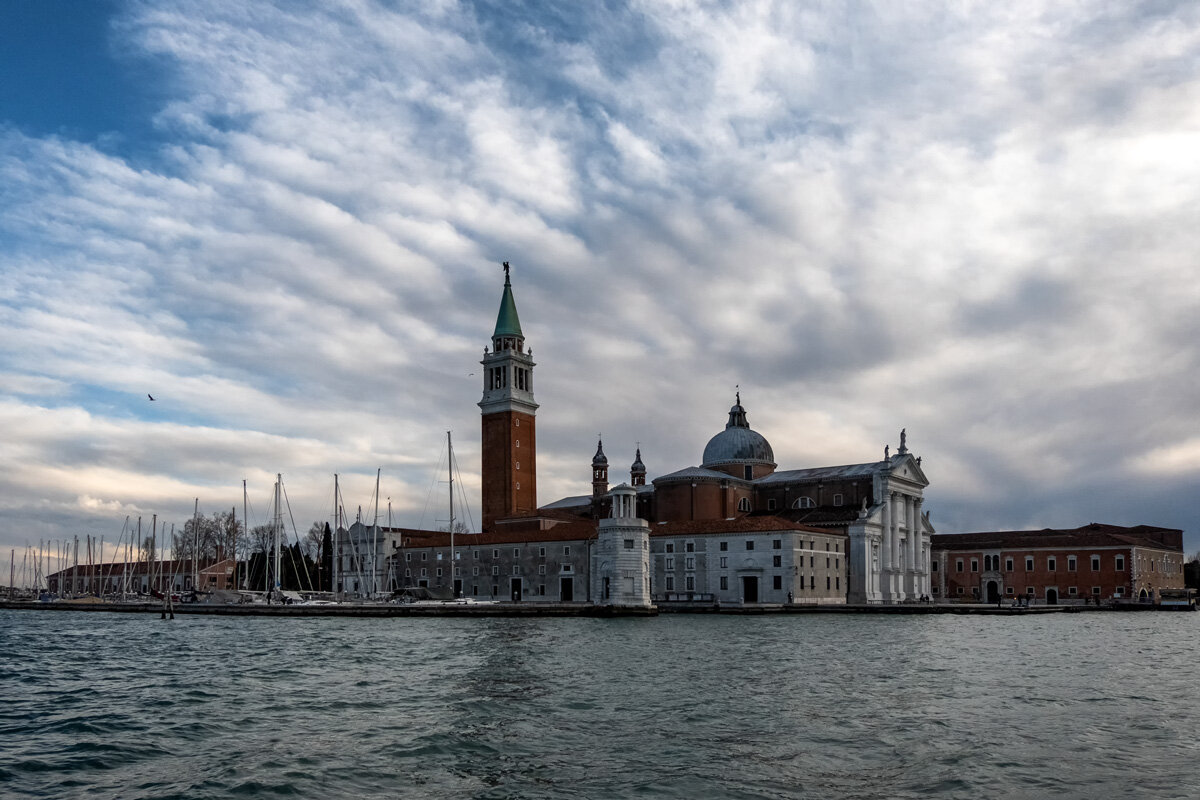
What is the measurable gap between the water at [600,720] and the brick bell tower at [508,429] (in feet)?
145

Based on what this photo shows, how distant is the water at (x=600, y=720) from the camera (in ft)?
40.1

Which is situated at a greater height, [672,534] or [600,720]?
[672,534]

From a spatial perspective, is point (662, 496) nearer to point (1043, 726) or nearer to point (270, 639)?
point (270, 639)

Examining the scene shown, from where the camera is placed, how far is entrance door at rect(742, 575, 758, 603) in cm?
6150

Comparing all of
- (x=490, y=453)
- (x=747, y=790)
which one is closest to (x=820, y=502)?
(x=490, y=453)

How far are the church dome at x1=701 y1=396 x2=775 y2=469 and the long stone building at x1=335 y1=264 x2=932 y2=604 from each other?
10 centimetres

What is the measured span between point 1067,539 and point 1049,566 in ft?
7.77

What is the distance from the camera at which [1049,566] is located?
77188mm

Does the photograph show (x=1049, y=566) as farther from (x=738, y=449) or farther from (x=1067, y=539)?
(x=738, y=449)

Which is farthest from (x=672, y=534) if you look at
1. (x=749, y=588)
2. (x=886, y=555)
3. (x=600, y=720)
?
(x=600, y=720)

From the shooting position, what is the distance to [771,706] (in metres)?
18.0

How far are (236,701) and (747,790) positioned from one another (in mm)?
11335

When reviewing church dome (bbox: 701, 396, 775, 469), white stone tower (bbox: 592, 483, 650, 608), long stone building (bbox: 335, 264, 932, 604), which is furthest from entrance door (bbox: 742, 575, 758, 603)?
church dome (bbox: 701, 396, 775, 469)

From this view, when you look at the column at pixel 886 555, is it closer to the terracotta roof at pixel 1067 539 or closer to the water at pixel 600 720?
the terracotta roof at pixel 1067 539
